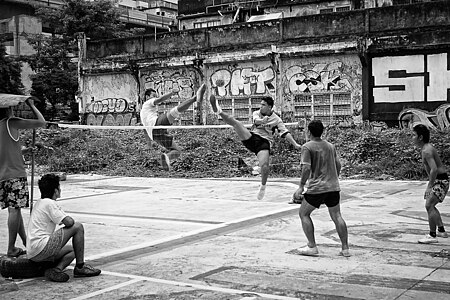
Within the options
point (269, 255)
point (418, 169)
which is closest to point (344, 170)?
point (418, 169)

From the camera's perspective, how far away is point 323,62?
29.8 meters

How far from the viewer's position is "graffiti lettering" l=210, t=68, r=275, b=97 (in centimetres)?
3141

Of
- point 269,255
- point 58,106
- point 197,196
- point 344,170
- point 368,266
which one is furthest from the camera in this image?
point 58,106

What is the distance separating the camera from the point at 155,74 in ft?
114

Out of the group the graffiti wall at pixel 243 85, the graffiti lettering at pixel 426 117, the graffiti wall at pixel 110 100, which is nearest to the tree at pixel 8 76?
the graffiti wall at pixel 110 100

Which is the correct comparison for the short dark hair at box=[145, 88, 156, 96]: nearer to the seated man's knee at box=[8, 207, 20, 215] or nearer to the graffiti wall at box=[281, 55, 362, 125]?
the graffiti wall at box=[281, 55, 362, 125]

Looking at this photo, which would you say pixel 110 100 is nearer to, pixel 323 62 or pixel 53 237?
pixel 323 62

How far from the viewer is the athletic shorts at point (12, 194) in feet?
29.3

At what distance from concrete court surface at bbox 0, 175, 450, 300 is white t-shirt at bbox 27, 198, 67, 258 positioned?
473 mm

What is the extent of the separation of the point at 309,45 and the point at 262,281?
77.2 ft

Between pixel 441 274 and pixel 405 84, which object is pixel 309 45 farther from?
pixel 441 274

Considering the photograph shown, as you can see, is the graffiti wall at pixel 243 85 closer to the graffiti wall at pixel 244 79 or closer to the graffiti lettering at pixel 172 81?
the graffiti wall at pixel 244 79

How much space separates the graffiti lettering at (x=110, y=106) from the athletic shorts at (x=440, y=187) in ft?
90.6

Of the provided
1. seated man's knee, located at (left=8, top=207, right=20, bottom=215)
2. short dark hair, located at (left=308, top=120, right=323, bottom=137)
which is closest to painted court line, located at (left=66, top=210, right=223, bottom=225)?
short dark hair, located at (left=308, top=120, right=323, bottom=137)
